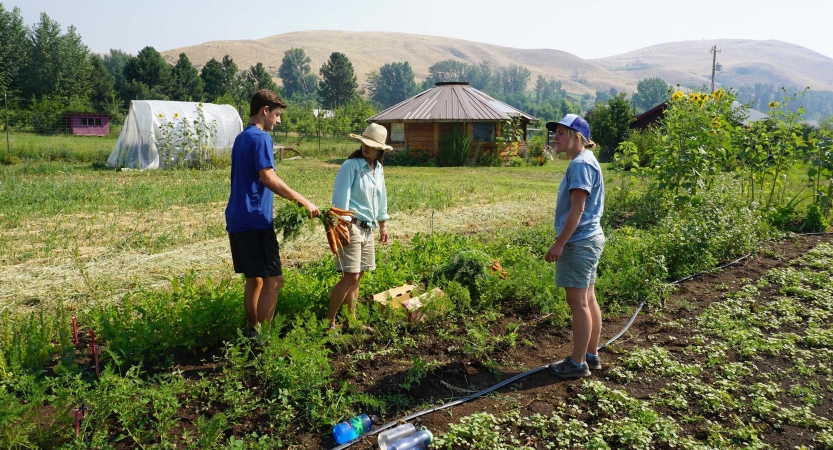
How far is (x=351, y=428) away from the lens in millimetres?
3305

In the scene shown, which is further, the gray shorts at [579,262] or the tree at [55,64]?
the tree at [55,64]

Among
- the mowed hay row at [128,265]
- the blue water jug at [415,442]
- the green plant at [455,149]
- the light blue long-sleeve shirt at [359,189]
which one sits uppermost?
the light blue long-sleeve shirt at [359,189]

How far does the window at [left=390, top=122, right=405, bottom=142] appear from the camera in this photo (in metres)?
26.4

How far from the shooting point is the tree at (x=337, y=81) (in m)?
79.0

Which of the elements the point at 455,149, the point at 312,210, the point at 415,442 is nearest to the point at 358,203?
the point at 312,210

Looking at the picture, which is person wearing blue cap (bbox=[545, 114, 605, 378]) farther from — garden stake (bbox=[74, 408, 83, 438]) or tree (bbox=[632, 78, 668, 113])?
tree (bbox=[632, 78, 668, 113])

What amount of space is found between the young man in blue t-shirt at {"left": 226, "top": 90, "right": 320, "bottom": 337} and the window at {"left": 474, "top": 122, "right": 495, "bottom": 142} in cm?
2197

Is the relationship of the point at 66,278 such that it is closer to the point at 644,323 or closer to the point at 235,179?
the point at 235,179

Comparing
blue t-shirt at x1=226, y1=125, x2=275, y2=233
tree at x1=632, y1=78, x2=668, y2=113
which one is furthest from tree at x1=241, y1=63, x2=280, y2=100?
tree at x1=632, y1=78, x2=668, y2=113

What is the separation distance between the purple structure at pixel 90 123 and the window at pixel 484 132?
112 feet

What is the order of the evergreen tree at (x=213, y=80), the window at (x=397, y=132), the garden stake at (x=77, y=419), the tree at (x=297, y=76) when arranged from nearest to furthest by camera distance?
the garden stake at (x=77, y=419), the window at (x=397, y=132), the evergreen tree at (x=213, y=80), the tree at (x=297, y=76)

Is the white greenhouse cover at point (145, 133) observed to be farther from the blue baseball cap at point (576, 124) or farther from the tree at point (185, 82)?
the tree at point (185, 82)

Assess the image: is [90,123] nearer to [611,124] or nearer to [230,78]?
[230,78]

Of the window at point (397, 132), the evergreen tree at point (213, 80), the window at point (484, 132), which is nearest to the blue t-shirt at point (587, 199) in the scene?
the window at point (484, 132)
